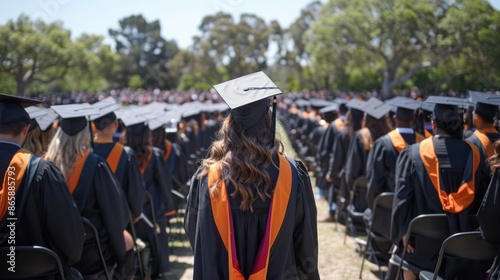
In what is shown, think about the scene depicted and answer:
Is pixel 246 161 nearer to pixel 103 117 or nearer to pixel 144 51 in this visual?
pixel 103 117

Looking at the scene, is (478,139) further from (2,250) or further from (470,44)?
(470,44)

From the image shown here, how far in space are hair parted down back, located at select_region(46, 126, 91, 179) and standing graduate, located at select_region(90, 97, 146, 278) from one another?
418mm

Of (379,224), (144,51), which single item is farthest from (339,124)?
(144,51)

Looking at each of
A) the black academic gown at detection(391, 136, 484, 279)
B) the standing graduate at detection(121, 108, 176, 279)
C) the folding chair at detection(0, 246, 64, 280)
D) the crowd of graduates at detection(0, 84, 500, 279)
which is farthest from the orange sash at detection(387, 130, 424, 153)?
the folding chair at detection(0, 246, 64, 280)

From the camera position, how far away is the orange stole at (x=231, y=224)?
219 cm

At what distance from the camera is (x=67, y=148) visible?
3219 millimetres

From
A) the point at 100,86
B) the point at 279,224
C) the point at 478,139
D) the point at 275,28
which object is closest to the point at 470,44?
the point at 275,28

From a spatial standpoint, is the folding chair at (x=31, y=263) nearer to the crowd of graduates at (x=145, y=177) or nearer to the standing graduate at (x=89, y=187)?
the crowd of graduates at (x=145, y=177)

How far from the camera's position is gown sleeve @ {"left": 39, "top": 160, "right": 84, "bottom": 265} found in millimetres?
2494

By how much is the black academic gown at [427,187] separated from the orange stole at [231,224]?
5.10 ft

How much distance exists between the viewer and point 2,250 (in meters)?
2.39

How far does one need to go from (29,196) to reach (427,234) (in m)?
2.56

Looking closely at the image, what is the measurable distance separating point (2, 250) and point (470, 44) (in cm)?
3570

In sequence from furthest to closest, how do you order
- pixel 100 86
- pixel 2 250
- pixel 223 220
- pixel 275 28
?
pixel 100 86, pixel 275 28, pixel 2 250, pixel 223 220
